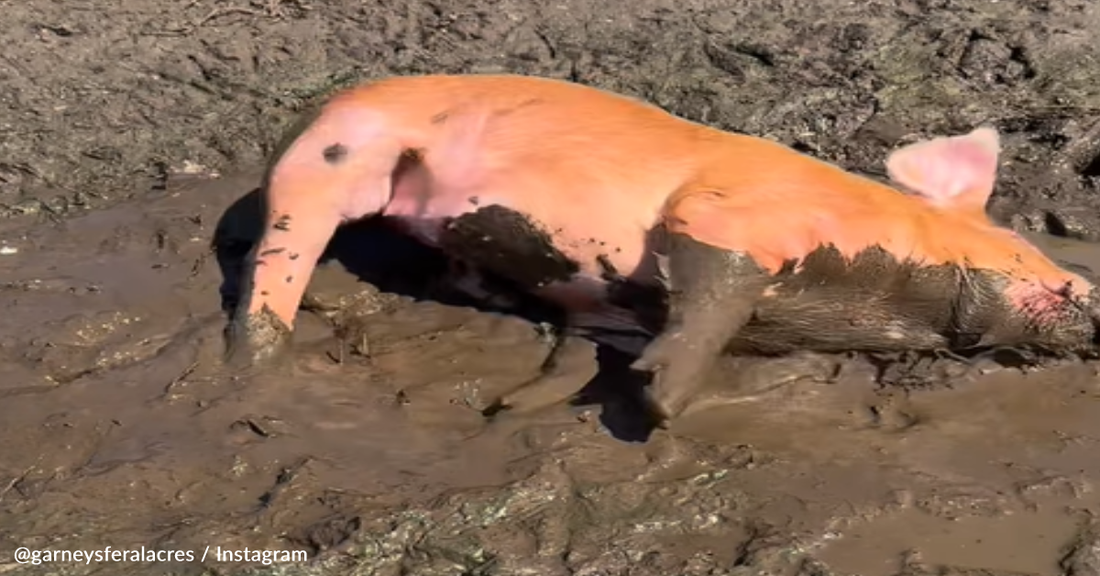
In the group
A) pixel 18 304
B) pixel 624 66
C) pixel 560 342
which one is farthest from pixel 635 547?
pixel 624 66

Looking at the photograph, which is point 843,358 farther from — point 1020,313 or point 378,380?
point 378,380

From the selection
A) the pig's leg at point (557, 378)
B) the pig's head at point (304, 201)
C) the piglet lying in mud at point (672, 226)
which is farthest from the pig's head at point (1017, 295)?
the pig's head at point (304, 201)

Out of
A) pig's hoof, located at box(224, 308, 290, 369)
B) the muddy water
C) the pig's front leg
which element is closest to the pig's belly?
the muddy water

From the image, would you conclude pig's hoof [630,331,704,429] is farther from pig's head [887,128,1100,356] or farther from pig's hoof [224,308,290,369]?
pig's hoof [224,308,290,369]

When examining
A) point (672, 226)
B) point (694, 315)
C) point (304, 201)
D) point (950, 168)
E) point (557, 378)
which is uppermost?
point (950, 168)

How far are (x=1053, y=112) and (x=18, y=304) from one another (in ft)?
12.6

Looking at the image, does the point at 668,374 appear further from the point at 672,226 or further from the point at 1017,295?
the point at 1017,295

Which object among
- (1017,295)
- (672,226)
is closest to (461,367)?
(672,226)

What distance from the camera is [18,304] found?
190 inches

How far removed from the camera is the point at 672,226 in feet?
14.7

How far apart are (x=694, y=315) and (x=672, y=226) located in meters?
0.34

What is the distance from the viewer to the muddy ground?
3643 mm

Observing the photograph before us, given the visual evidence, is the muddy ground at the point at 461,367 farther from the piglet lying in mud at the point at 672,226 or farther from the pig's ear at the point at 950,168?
the pig's ear at the point at 950,168

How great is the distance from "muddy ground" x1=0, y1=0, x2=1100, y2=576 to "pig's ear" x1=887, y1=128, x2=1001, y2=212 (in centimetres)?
59
